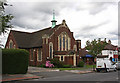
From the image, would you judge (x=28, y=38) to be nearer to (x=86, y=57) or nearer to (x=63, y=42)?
(x=63, y=42)

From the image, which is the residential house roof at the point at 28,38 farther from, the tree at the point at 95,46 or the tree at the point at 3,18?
the tree at the point at 3,18

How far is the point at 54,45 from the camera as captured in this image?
Result: 36750 millimetres

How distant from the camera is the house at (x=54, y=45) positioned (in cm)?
3519

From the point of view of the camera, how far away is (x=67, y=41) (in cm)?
3938

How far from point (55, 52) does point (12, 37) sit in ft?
46.0

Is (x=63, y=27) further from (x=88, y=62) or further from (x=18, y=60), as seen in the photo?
(x=18, y=60)

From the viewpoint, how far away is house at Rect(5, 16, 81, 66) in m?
35.2

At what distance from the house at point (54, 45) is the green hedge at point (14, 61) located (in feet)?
47.8

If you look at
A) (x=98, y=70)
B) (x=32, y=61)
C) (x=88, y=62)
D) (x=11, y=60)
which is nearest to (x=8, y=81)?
(x=11, y=60)

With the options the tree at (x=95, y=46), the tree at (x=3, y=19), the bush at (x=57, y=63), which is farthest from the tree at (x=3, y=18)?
the tree at (x=95, y=46)

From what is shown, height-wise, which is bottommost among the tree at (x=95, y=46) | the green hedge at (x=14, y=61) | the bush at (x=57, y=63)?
the bush at (x=57, y=63)

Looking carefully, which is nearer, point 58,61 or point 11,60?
point 11,60

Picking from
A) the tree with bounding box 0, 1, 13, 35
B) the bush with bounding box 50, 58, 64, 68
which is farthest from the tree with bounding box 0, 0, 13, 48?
the bush with bounding box 50, 58, 64, 68

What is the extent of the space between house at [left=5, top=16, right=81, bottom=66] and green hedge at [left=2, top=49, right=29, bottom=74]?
14.6 meters
